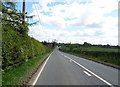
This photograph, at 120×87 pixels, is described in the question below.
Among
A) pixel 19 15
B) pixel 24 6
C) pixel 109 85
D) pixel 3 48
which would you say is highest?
pixel 24 6

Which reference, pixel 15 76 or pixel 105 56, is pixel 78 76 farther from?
pixel 105 56

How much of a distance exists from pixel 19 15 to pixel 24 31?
2.59 metres

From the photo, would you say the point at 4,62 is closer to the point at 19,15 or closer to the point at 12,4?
the point at 12,4

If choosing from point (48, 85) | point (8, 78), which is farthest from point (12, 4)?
point (48, 85)

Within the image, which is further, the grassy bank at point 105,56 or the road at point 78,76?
the grassy bank at point 105,56

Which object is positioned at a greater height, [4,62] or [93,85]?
[4,62]

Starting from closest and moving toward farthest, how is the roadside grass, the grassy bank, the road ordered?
the roadside grass, the road, the grassy bank

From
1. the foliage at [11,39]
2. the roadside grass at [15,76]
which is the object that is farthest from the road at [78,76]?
the foliage at [11,39]

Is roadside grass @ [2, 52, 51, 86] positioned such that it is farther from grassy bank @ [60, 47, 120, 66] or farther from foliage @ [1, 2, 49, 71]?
grassy bank @ [60, 47, 120, 66]

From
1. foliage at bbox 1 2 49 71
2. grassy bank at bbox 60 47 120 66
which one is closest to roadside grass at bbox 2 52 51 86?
foliage at bbox 1 2 49 71

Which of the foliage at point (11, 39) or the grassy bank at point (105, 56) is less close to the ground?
the foliage at point (11, 39)

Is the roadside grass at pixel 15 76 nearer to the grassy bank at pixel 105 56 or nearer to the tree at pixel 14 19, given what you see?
the tree at pixel 14 19

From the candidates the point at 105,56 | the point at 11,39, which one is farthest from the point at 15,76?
the point at 105,56

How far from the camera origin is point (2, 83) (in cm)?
801
